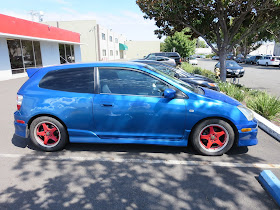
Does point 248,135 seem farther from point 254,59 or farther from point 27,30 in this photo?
point 254,59

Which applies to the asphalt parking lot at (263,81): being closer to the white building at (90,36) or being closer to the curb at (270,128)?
the curb at (270,128)

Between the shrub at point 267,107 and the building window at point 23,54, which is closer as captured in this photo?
the shrub at point 267,107

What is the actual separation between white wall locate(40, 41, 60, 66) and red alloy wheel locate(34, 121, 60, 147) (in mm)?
18384

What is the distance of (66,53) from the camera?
25.7m

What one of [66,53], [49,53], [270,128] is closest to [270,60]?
[66,53]

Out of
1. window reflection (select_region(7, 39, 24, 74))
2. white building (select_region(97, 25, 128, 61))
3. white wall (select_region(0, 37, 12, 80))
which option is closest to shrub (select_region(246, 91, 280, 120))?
white wall (select_region(0, 37, 12, 80))

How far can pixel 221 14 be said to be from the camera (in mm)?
10102

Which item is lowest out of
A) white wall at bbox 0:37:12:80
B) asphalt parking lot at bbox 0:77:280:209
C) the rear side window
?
asphalt parking lot at bbox 0:77:280:209

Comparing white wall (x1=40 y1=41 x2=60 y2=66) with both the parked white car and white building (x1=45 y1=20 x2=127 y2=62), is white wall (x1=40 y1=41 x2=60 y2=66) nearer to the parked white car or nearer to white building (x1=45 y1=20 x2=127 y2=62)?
white building (x1=45 y1=20 x2=127 y2=62)

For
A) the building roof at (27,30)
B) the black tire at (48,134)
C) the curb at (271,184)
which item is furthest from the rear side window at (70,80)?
the building roof at (27,30)

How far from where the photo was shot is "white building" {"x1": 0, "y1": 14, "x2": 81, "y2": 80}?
1472 cm

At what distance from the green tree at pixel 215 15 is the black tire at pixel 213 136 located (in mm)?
7176

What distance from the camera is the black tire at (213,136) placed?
3.60m

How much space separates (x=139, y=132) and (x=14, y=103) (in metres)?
6.36
